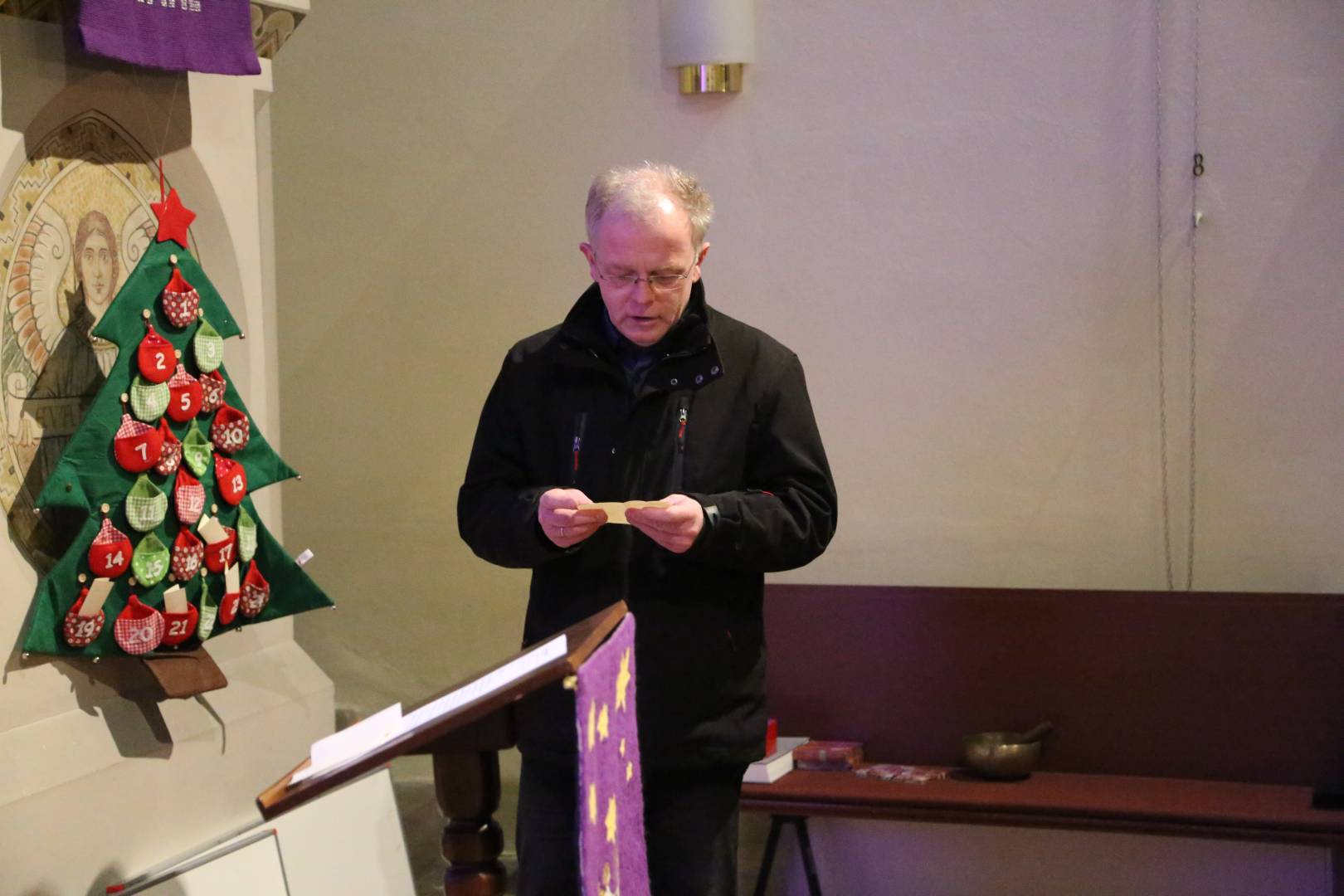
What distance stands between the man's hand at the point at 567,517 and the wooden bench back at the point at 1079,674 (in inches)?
84.0

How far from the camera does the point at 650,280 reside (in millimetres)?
2492

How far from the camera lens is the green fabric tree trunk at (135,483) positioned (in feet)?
10.7

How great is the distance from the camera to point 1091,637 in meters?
4.21

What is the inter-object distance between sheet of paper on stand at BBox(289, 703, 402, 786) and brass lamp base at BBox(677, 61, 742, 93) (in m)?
3.06

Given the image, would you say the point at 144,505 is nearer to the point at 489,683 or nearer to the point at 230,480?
the point at 230,480

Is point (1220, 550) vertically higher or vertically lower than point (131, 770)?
higher

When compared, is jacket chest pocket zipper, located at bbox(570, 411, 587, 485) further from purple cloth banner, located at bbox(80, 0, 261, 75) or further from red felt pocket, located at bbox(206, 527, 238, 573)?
purple cloth banner, located at bbox(80, 0, 261, 75)

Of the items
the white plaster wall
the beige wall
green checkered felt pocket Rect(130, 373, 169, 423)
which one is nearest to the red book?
the beige wall

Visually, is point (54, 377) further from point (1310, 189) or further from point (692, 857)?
point (1310, 189)

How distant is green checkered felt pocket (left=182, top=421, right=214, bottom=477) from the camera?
11.7 ft

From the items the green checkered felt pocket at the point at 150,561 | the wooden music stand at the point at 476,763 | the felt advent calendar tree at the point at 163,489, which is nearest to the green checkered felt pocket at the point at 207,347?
the felt advent calendar tree at the point at 163,489

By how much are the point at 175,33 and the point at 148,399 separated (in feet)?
2.68

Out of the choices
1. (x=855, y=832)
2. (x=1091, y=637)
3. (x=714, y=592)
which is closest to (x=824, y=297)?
(x=1091, y=637)

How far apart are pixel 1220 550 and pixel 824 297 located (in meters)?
1.34
